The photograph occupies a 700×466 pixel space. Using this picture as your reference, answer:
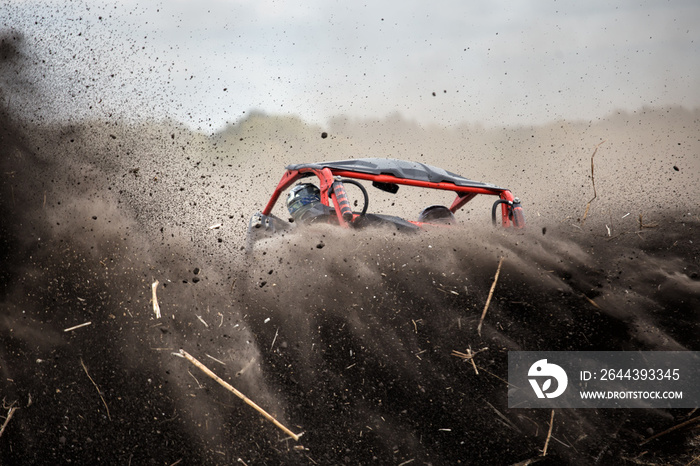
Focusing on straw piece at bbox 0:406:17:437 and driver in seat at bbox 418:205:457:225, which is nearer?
straw piece at bbox 0:406:17:437

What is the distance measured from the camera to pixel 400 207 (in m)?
16.0

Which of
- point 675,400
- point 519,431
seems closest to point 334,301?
point 519,431

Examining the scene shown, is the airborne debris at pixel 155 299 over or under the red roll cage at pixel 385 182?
under

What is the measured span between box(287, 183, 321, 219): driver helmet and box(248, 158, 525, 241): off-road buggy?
129 millimetres

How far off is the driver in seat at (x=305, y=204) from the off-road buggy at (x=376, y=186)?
102 mm

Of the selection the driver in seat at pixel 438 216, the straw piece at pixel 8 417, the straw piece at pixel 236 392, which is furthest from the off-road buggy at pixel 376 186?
the straw piece at pixel 8 417

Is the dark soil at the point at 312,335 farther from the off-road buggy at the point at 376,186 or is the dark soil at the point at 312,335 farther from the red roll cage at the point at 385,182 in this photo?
the red roll cage at the point at 385,182

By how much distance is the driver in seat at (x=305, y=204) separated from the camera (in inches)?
228

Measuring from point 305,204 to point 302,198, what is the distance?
0.26 feet

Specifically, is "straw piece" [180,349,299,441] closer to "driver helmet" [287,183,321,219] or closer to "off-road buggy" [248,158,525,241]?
"off-road buggy" [248,158,525,241]

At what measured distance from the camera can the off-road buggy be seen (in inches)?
217

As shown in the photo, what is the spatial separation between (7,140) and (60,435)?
134 inches

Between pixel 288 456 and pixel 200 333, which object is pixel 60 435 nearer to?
pixel 200 333

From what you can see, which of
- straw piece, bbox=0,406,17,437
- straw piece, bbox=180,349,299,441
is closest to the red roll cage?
straw piece, bbox=180,349,299,441
